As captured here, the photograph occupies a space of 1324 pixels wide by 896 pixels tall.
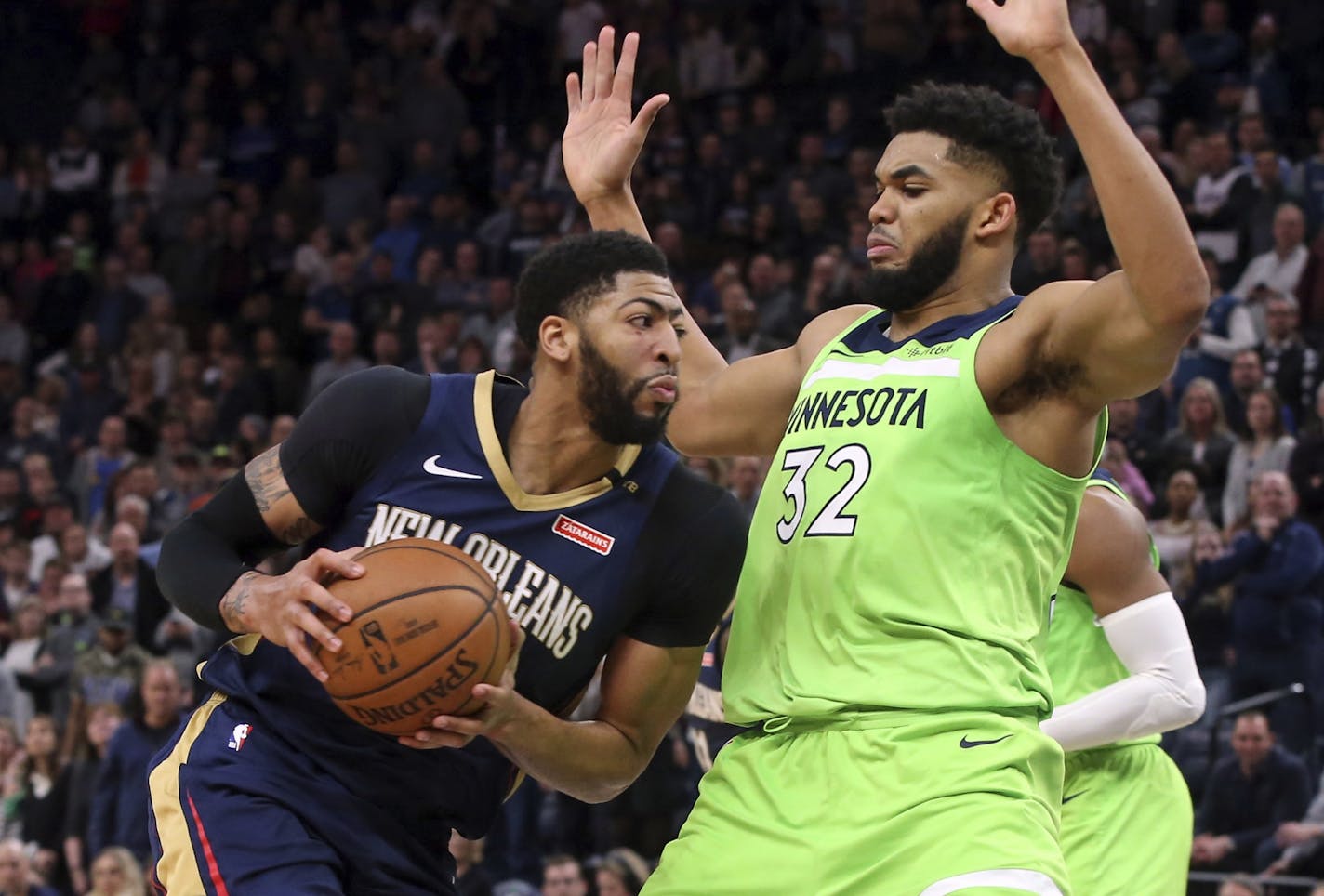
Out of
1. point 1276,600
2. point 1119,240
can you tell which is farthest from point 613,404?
point 1276,600

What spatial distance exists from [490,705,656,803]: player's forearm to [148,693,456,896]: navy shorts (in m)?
0.29

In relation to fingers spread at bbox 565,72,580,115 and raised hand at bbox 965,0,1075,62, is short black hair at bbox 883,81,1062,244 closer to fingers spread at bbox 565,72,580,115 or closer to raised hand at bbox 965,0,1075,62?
raised hand at bbox 965,0,1075,62

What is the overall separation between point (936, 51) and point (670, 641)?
1199cm

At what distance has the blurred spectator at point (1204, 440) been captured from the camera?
32.8 feet

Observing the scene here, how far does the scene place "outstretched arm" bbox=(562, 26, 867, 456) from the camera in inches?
170

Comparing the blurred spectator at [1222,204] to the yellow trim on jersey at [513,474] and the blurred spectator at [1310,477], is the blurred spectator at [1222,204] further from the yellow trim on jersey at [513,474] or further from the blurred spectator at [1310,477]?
the yellow trim on jersey at [513,474]

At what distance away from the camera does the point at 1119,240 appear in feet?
11.3

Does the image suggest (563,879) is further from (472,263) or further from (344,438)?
(472,263)

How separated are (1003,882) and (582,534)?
3.80 ft

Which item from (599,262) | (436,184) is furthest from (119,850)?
(436,184)

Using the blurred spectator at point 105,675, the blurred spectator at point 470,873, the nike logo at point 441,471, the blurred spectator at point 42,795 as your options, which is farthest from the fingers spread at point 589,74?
the blurred spectator at point 42,795

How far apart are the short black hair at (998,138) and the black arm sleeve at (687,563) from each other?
2.91 feet

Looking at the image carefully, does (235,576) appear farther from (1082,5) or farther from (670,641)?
(1082,5)

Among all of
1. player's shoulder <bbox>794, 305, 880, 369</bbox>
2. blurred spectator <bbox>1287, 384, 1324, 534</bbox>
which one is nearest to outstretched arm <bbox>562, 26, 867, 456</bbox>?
player's shoulder <bbox>794, 305, 880, 369</bbox>
